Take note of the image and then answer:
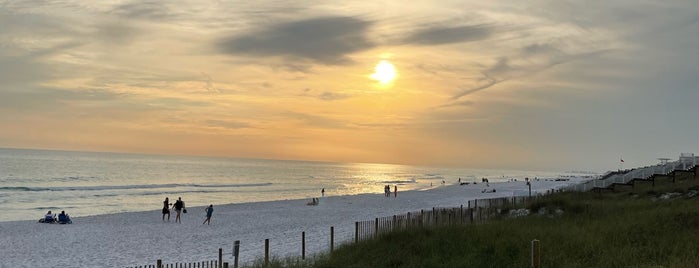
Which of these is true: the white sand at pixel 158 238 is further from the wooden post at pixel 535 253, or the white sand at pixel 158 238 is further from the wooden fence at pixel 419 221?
the wooden post at pixel 535 253

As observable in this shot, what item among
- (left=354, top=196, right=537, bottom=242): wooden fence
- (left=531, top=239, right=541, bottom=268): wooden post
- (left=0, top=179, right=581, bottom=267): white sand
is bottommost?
(left=0, top=179, right=581, bottom=267): white sand

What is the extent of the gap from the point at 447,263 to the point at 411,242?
8.60 feet

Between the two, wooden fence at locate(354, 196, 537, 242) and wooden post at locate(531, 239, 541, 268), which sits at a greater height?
wooden post at locate(531, 239, 541, 268)

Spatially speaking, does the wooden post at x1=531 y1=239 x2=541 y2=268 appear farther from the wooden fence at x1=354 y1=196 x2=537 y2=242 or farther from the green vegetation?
the wooden fence at x1=354 y1=196 x2=537 y2=242

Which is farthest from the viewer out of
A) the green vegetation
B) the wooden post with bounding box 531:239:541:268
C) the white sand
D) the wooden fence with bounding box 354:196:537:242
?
the white sand

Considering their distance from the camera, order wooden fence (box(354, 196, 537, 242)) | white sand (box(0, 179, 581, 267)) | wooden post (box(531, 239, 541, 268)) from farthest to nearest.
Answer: white sand (box(0, 179, 581, 267)) → wooden fence (box(354, 196, 537, 242)) → wooden post (box(531, 239, 541, 268))

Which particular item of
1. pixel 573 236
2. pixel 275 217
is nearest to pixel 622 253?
pixel 573 236

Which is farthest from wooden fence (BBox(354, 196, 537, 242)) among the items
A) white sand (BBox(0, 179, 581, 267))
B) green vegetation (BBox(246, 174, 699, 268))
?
green vegetation (BBox(246, 174, 699, 268))

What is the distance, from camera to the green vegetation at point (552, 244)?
12.6 meters

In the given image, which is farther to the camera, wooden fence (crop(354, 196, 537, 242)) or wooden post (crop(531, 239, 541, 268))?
wooden fence (crop(354, 196, 537, 242))

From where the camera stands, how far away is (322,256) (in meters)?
16.0

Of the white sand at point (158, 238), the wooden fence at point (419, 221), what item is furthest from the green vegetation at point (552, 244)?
the white sand at point (158, 238)

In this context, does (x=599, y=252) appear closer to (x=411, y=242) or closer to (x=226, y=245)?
(x=411, y=242)

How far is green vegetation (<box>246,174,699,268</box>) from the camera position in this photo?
12633 millimetres
